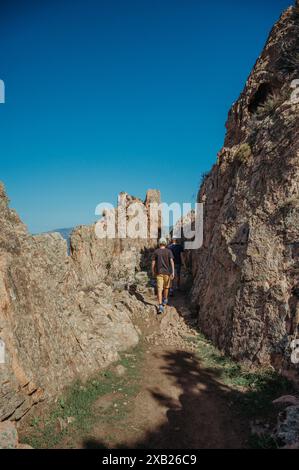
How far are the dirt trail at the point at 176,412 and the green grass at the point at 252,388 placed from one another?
7.9 inches

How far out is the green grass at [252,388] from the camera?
5767mm

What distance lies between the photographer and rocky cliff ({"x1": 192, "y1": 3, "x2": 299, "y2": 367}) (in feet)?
24.5

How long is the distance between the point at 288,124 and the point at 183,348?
25.6ft

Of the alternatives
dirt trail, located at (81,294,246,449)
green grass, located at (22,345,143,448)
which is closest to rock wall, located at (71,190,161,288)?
dirt trail, located at (81,294,246,449)

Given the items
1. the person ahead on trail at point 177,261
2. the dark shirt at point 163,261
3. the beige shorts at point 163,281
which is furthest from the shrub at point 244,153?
the person ahead on trail at point 177,261

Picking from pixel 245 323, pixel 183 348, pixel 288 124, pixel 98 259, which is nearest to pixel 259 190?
pixel 288 124

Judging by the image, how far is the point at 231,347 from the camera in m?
8.30

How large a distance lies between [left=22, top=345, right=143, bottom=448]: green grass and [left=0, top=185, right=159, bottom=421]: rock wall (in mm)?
319

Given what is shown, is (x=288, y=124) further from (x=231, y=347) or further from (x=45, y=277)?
(x=45, y=277)

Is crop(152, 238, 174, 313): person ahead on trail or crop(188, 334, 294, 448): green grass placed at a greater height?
crop(152, 238, 174, 313): person ahead on trail

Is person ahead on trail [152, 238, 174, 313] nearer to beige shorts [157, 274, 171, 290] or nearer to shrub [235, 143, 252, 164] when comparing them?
beige shorts [157, 274, 171, 290]
